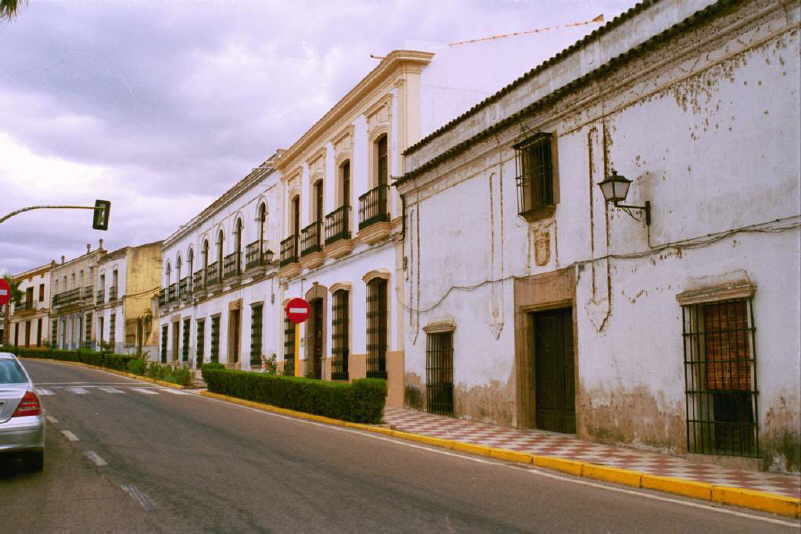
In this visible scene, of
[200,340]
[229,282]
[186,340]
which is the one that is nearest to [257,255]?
[229,282]

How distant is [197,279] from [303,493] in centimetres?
3092

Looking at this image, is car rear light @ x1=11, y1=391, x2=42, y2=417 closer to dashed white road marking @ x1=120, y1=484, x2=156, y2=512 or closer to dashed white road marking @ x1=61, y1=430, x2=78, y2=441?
dashed white road marking @ x1=120, y1=484, x2=156, y2=512

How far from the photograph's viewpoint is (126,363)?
34.4 meters

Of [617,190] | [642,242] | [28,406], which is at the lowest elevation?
[28,406]

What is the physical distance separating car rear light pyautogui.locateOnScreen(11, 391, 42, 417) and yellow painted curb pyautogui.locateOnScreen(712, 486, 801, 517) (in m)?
6.88

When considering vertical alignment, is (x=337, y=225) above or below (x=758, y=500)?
above

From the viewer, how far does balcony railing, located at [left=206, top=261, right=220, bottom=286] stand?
1302 inches

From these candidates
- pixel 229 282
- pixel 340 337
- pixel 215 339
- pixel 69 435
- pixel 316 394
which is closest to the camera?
pixel 69 435

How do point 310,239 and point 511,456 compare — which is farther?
point 310,239

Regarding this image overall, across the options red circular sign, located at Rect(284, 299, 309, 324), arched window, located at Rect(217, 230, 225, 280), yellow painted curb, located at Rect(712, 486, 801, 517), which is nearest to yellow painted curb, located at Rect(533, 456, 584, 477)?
yellow painted curb, located at Rect(712, 486, 801, 517)

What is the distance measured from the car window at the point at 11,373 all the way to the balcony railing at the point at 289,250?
1623 centimetres

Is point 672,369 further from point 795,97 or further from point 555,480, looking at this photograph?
point 795,97

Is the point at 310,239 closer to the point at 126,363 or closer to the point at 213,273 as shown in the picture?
the point at 213,273

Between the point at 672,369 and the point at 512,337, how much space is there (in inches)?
155
